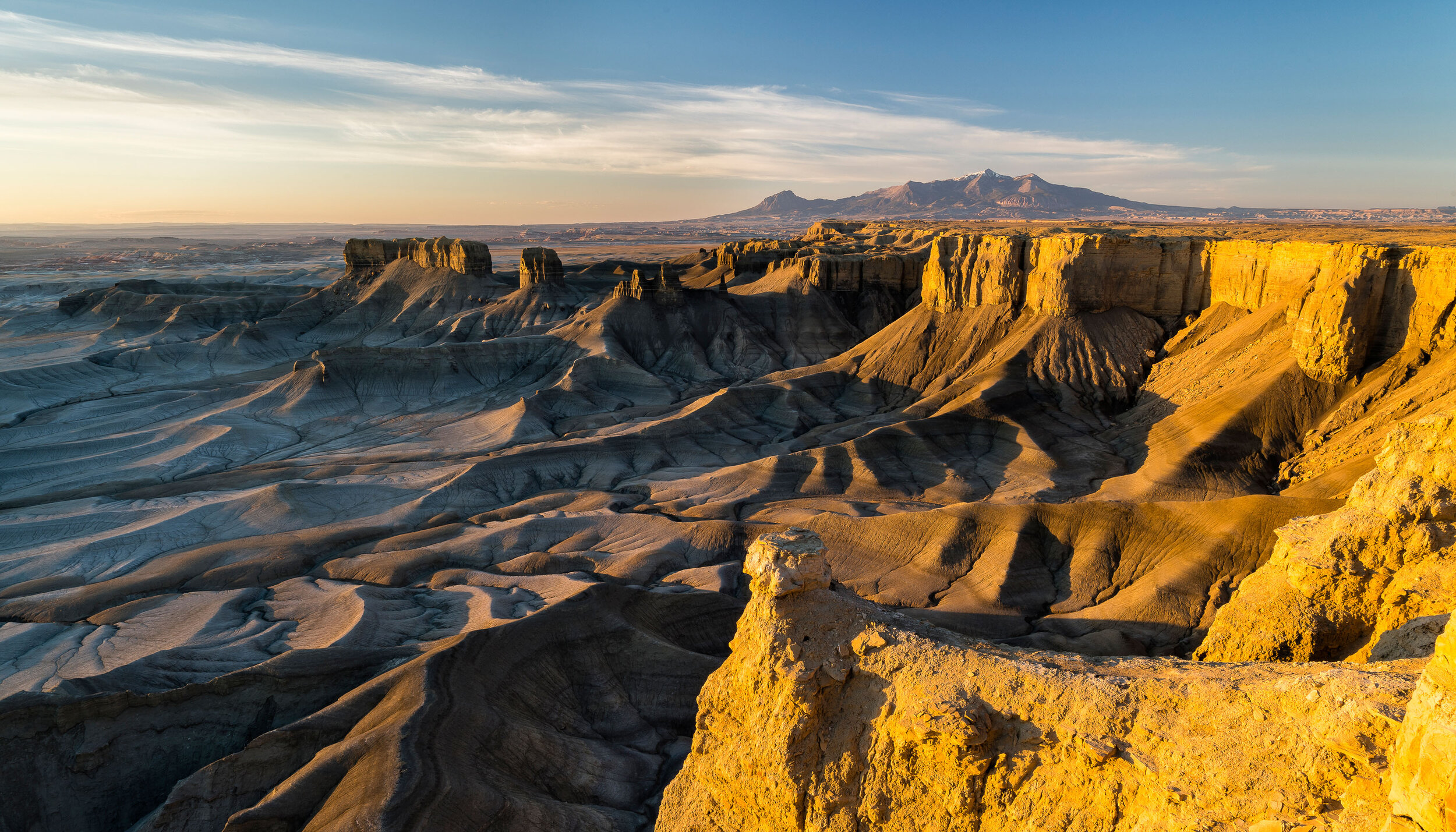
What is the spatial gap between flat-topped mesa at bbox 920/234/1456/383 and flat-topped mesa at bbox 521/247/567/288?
5577cm

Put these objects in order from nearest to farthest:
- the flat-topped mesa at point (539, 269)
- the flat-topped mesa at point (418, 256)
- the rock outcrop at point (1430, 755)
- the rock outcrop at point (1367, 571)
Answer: the rock outcrop at point (1430, 755) → the rock outcrop at point (1367, 571) → the flat-topped mesa at point (539, 269) → the flat-topped mesa at point (418, 256)

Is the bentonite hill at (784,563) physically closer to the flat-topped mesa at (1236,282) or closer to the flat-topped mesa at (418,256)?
the flat-topped mesa at (1236,282)

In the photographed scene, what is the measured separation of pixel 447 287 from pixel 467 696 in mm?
95036

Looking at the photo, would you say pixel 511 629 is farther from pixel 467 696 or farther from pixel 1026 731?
pixel 1026 731

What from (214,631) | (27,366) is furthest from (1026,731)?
(27,366)

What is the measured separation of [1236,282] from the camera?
173ft

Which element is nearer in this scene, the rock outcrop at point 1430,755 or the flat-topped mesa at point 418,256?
the rock outcrop at point 1430,755

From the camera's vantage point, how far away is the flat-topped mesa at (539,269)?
10412cm

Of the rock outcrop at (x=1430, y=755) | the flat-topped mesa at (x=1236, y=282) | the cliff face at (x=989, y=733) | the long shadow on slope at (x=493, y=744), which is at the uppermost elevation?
the flat-topped mesa at (x=1236, y=282)

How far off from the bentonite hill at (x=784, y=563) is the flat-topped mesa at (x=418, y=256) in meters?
29.3

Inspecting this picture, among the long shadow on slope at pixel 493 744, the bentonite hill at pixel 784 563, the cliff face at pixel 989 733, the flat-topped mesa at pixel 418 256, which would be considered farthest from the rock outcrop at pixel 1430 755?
the flat-topped mesa at pixel 418 256

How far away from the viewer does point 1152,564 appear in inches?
1216

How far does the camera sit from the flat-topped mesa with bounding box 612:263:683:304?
8981 cm

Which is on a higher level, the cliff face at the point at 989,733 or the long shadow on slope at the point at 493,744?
the cliff face at the point at 989,733
